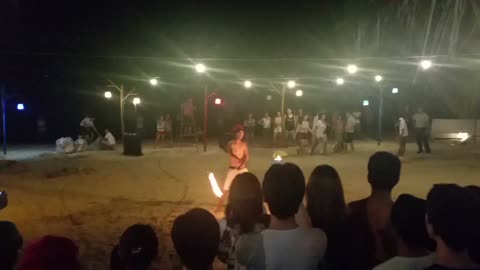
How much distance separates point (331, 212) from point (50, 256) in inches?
73.2

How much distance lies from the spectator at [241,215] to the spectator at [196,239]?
730 mm

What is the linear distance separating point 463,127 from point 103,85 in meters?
22.6

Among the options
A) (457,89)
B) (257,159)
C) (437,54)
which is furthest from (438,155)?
(457,89)

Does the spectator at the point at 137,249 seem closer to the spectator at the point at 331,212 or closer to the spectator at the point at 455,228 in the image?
the spectator at the point at 331,212

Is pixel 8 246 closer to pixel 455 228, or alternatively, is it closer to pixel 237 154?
pixel 455 228

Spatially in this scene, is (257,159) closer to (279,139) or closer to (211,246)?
(279,139)

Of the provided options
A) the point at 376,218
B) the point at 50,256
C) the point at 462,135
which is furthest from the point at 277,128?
the point at 50,256

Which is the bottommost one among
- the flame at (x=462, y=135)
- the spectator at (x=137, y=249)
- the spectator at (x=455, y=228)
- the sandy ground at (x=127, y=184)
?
the sandy ground at (x=127, y=184)

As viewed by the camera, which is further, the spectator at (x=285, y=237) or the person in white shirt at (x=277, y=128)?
the person in white shirt at (x=277, y=128)

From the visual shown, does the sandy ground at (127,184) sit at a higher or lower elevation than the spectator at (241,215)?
lower

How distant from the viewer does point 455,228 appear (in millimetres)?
2361

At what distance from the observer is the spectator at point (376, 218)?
3.51 meters

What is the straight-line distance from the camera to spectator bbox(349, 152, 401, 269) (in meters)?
3.51

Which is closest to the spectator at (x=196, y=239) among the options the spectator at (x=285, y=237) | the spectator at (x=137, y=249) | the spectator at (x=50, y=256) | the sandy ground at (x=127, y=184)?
the spectator at (x=137, y=249)
